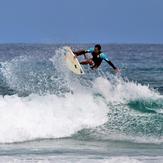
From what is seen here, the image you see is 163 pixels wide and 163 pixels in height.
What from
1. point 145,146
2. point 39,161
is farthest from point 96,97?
point 39,161

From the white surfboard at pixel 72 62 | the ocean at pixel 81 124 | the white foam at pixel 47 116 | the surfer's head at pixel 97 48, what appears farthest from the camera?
the white surfboard at pixel 72 62

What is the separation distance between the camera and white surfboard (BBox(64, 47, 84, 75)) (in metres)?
18.7

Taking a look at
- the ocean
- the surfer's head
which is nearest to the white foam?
the ocean

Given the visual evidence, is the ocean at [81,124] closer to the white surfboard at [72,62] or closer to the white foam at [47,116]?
the white foam at [47,116]

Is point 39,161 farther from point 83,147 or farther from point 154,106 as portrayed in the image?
point 154,106

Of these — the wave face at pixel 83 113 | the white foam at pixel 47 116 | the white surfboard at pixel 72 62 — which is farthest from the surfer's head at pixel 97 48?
the white foam at pixel 47 116

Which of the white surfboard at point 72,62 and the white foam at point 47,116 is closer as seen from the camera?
the white foam at point 47,116

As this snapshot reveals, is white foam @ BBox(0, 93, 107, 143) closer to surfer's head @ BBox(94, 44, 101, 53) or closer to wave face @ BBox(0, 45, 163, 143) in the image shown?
wave face @ BBox(0, 45, 163, 143)

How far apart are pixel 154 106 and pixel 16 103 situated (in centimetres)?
554

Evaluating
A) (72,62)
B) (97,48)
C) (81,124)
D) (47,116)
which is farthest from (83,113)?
(97,48)

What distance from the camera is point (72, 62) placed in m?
18.8

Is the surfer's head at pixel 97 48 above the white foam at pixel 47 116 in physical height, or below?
above

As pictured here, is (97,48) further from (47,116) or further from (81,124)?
(47,116)

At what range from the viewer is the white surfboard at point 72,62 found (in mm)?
18688
